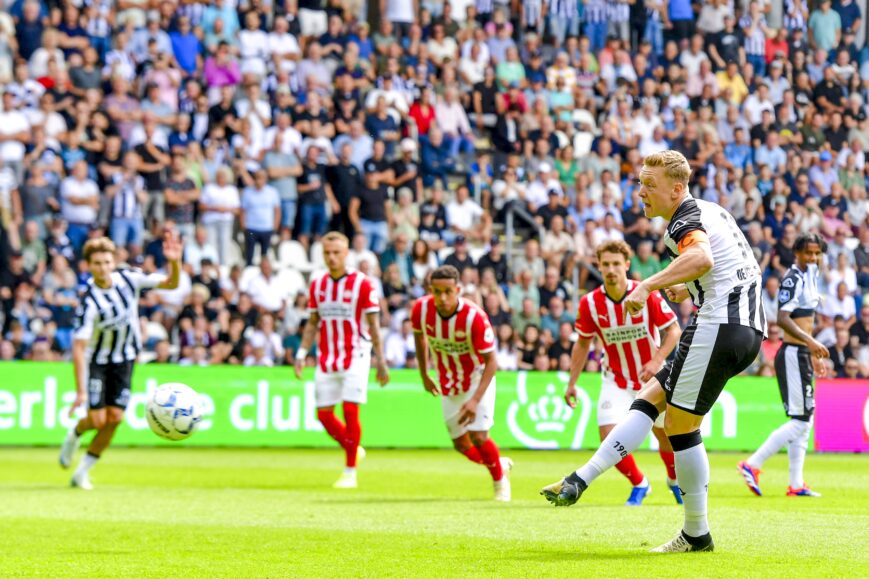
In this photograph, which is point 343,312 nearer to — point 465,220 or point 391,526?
point 391,526

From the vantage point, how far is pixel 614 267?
1227 cm

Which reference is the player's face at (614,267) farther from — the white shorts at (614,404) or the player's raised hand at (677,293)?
the player's raised hand at (677,293)

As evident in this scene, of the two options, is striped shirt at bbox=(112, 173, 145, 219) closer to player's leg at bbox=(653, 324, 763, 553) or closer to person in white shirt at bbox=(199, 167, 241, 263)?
person in white shirt at bbox=(199, 167, 241, 263)

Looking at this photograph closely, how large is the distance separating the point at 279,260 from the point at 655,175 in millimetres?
16417

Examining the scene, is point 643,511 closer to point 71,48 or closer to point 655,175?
point 655,175

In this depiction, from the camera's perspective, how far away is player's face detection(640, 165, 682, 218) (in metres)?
8.15

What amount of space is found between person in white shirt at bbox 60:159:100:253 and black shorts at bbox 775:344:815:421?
12.5 metres

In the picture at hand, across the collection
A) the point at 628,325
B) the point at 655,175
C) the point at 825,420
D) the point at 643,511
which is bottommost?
the point at 825,420

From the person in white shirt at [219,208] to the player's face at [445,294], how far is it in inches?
427

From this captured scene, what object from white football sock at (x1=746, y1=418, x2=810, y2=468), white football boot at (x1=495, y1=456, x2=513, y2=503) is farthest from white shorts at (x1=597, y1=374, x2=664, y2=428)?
white football sock at (x1=746, y1=418, x2=810, y2=468)

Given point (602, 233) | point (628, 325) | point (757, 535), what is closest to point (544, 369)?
point (602, 233)

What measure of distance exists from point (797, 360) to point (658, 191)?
6334mm

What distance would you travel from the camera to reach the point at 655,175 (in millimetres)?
8172

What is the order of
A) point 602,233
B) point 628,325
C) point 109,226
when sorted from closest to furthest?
point 628,325 < point 109,226 < point 602,233
